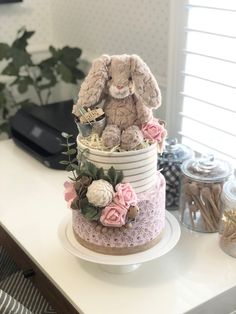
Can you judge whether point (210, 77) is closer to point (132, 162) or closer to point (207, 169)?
point (207, 169)

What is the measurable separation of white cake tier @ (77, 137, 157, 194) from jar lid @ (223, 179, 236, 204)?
0.76ft

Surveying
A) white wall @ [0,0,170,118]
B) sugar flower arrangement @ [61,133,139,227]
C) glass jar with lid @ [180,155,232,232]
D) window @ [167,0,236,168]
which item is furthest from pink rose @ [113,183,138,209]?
white wall @ [0,0,170,118]

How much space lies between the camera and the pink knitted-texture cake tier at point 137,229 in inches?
39.4

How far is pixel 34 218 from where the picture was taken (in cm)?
129

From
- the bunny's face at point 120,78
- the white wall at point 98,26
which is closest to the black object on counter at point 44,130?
the white wall at point 98,26

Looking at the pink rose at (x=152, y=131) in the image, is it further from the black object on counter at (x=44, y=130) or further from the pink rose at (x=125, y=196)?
the black object on counter at (x=44, y=130)

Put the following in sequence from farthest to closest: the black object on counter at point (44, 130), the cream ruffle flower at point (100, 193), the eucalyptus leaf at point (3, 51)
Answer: the eucalyptus leaf at point (3, 51) → the black object on counter at point (44, 130) → the cream ruffle flower at point (100, 193)

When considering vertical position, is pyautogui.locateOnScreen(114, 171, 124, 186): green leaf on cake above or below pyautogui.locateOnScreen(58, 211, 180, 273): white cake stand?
above

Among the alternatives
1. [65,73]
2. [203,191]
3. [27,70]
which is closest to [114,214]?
[203,191]

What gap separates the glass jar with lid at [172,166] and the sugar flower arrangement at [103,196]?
30 centimetres

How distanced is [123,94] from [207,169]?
0.36m

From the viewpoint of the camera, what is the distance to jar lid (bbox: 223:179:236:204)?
1.12 m

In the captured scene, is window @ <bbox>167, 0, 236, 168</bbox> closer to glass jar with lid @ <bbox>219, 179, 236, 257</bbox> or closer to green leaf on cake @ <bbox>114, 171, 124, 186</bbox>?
glass jar with lid @ <bbox>219, 179, 236, 257</bbox>

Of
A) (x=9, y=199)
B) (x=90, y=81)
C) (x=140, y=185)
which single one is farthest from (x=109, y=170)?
(x=9, y=199)
